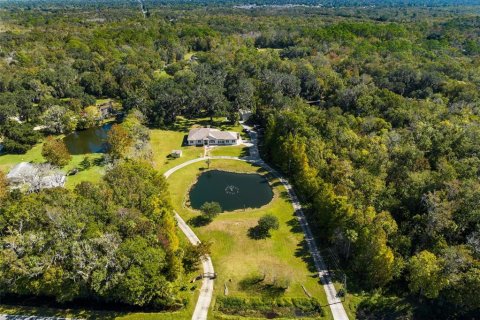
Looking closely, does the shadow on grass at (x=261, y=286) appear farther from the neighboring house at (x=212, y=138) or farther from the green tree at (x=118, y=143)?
the neighboring house at (x=212, y=138)

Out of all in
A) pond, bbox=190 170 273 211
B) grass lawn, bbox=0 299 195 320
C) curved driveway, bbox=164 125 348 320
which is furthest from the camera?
pond, bbox=190 170 273 211

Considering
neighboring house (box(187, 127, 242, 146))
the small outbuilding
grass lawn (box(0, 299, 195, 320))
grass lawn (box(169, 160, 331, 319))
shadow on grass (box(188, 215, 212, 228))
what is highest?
neighboring house (box(187, 127, 242, 146))

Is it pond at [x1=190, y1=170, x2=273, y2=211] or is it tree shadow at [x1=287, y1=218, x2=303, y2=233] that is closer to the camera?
tree shadow at [x1=287, y1=218, x2=303, y2=233]

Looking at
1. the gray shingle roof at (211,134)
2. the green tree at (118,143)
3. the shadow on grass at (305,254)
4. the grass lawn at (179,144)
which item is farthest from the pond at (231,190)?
the green tree at (118,143)

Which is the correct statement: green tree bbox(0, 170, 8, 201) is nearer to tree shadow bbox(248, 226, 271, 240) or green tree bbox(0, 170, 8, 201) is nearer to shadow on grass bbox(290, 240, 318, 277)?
tree shadow bbox(248, 226, 271, 240)

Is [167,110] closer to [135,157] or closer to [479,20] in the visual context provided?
[135,157]

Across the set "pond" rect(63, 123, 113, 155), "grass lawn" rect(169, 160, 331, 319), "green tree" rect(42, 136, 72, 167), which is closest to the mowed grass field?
"green tree" rect(42, 136, 72, 167)
